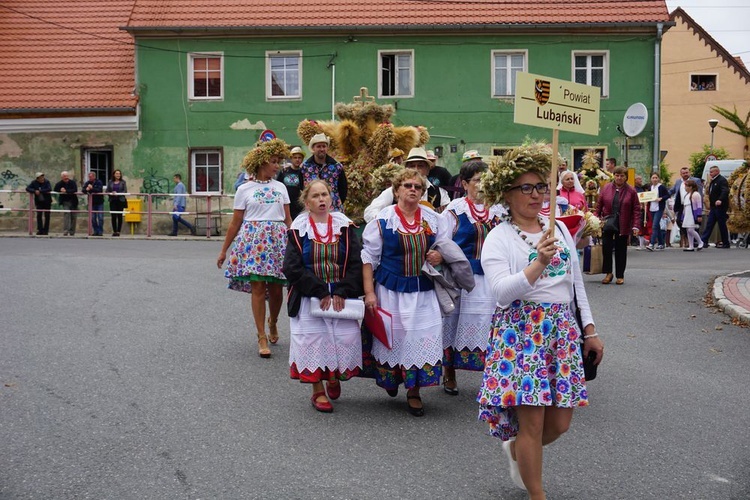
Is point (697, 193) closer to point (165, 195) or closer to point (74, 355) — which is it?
point (165, 195)

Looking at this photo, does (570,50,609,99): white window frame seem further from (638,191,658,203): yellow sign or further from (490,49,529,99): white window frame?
(638,191,658,203): yellow sign

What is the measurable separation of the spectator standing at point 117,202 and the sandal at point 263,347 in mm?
18940

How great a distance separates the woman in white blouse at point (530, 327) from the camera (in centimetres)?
443

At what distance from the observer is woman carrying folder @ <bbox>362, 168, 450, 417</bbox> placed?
6590 mm

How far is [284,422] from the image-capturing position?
20.9 feet

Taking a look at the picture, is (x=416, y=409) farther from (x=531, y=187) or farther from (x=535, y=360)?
(x=531, y=187)

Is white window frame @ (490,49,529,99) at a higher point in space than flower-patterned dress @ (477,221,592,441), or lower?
higher

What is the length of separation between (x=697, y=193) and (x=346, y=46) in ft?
42.0

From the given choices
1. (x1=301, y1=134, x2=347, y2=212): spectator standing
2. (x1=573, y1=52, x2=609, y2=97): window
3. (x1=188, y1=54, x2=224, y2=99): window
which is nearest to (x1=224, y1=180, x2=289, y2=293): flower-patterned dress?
(x1=301, y1=134, x2=347, y2=212): spectator standing

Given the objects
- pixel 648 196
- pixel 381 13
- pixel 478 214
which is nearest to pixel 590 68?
pixel 381 13

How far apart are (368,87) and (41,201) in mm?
10892

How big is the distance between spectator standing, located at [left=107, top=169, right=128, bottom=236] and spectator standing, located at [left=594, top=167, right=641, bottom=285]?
15793 millimetres

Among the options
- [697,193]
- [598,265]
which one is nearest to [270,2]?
[697,193]

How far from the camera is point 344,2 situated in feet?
104
